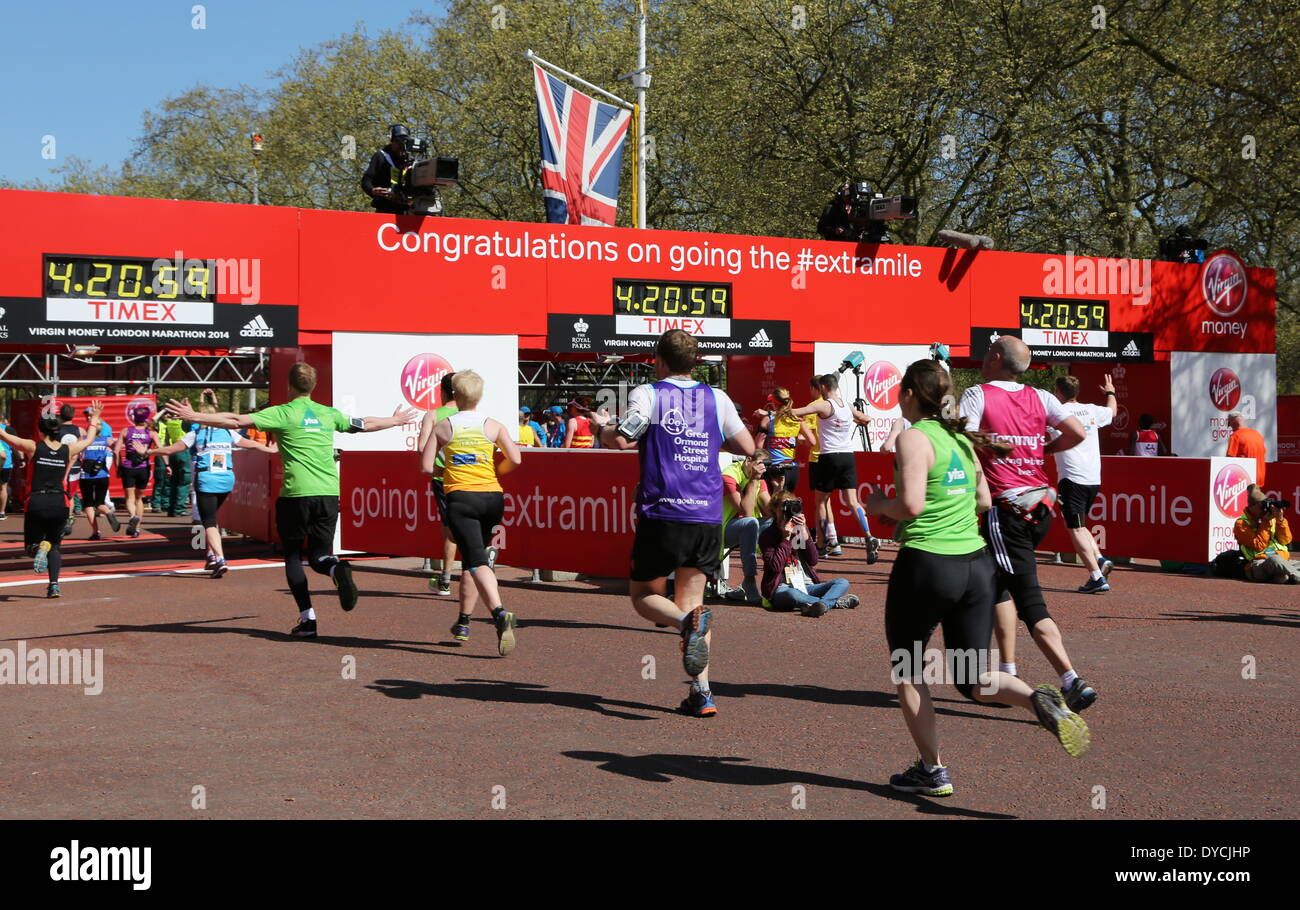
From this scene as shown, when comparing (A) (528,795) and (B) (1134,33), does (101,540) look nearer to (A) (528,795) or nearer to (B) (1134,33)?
(A) (528,795)

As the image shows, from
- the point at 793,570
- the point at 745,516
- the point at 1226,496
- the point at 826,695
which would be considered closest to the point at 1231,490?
the point at 1226,496

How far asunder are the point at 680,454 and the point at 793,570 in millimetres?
4502

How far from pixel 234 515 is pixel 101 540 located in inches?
93.4

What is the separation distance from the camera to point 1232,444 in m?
16.0

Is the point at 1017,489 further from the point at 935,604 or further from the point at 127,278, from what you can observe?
the point at 127,278

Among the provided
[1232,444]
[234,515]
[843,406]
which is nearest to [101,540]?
[234,515]

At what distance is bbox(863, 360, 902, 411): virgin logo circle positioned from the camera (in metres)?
22.2

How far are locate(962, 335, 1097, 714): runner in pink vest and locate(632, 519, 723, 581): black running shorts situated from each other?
1409mm

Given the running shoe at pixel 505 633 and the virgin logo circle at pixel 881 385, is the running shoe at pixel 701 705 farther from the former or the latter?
the virgin logo circle at pixel 881 385

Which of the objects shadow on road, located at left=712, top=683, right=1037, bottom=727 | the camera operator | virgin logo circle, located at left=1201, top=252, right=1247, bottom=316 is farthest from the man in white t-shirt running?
virgin logo circle, located at left=1201, top=252, right=1247, bottom=316

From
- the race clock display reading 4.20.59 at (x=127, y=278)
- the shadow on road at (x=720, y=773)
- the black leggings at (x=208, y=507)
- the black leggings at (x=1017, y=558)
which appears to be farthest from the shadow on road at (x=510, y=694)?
the race clock display reading 4.20.59 at (x=127, y=278)

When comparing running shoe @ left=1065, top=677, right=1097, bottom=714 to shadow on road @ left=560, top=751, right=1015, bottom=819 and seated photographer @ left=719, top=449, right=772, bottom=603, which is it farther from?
seated photographer @ left=719, top=449, right=772, bottom=603

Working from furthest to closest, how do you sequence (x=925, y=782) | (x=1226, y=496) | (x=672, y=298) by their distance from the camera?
(x=672, y=298)
(x=1226, y=496)
(x=925, y=782)

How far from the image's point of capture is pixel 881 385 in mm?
22312
